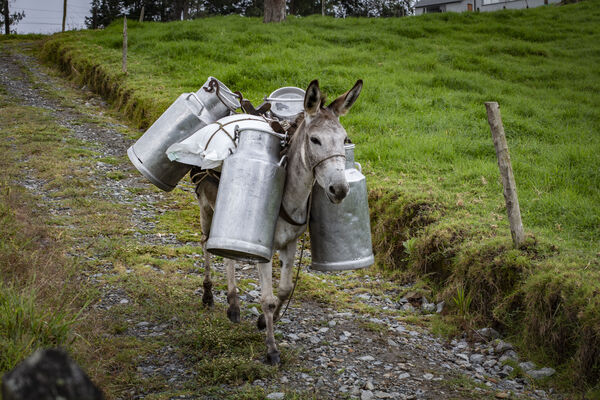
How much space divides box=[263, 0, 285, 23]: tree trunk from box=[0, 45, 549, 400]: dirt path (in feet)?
54.8

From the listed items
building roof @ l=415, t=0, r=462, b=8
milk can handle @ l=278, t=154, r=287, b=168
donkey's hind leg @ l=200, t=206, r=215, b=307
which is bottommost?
donkey's hind leg @ l=200, t=206, r=215, b=307

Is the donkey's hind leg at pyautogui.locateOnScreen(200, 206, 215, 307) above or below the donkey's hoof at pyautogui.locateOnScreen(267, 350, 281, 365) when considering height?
above

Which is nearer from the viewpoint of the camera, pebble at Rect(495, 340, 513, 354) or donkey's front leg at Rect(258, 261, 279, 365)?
donkey's front leg at Rect(258, 261, 279, 365)

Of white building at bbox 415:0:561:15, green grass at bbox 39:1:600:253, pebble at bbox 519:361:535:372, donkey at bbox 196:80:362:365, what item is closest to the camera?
donkey at bbox 196:80:362:365

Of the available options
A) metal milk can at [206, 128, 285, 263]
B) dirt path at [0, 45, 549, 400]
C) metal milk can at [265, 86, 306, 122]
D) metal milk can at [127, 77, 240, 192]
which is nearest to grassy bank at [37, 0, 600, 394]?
dirt path at [0, 45, 549, 400]

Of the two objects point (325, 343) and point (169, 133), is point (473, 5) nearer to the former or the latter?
point (169, 133)

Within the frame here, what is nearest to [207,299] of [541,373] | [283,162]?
[283,162]

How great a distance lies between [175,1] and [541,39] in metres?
31.0

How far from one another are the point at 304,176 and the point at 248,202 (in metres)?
0.59

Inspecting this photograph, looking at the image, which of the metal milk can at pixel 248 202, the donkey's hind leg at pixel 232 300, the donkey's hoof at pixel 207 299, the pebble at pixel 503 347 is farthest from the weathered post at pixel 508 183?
the donkey's hoof at pixel 207 299

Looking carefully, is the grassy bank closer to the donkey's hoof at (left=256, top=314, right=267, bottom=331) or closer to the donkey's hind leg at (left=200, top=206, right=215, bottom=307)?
the donkey's hoof at (left=256, top=314, right=267, bottom=331)

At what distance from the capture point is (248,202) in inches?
173

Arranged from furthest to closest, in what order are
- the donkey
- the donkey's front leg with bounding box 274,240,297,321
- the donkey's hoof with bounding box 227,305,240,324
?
1. the donkey's hoof with bounding box 227,305,240,324
2. the donkey's front leg with bounding box 274,240,297,321
3. the donkey

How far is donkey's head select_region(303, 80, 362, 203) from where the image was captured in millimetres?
3994
